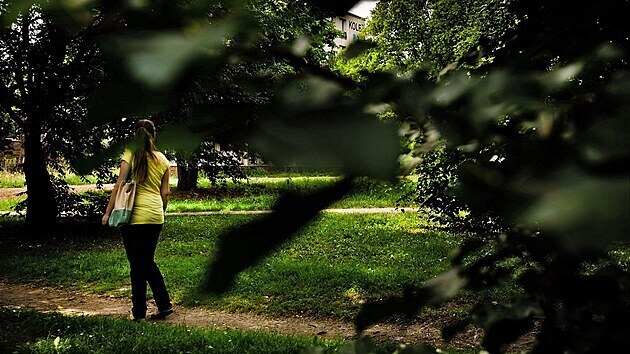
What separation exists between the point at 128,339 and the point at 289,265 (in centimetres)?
323

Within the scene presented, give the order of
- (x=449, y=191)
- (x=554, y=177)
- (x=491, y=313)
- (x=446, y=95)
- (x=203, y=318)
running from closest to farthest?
(x=554, y=177)
(x=446, y=95)
(x=449, y=191)
(x=491, y=313)
(x=203, y=318)

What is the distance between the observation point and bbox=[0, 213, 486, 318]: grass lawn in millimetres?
6445

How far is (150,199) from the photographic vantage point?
5.34 metres

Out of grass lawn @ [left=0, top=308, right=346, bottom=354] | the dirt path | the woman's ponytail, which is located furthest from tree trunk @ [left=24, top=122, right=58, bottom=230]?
the woman's ponytail

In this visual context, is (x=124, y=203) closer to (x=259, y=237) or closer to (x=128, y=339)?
(x=128, y=339)

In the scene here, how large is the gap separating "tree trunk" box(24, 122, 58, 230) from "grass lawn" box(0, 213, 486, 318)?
1.93 feet

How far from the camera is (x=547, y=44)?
0.85 metres

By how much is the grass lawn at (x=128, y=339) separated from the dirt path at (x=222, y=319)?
1.65 ft

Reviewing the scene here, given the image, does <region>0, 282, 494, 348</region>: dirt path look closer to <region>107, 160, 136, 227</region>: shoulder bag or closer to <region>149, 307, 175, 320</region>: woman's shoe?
<region>149, 307, 175, 320</region>: woman's shoe

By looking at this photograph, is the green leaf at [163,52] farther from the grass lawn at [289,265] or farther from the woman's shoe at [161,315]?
the woman's shoe at [161,315]

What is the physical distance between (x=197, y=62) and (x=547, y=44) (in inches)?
21.9

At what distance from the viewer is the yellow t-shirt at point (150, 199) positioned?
5277 mm

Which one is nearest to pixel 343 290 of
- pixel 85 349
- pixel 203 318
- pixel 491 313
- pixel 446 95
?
pixel 203 318

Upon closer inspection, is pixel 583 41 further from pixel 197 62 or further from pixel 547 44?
pixel 197 62
